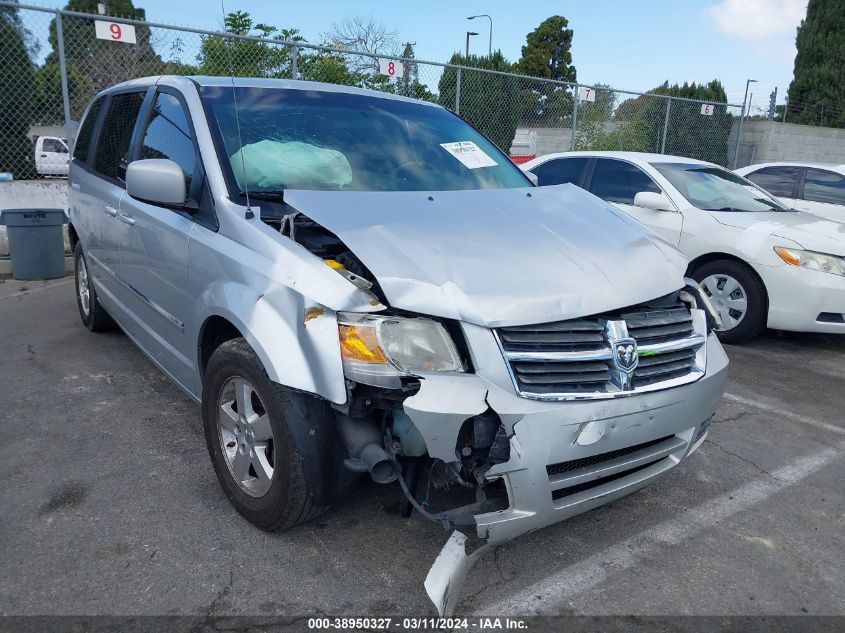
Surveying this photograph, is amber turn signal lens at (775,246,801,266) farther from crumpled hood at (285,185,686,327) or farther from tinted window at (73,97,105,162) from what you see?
tinted window at (73,97,105,162)

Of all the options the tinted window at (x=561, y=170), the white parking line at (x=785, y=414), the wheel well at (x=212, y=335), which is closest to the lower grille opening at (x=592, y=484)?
the wheel well at (x=212, y=335)

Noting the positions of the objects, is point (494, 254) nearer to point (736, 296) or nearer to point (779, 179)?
point (736, 296)

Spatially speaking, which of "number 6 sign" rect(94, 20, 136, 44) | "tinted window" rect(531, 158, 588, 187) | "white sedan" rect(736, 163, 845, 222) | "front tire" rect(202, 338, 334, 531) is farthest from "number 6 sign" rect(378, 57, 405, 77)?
"front tire" rect(202, 338, 334, 531)

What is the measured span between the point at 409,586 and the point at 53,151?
9.70 metres

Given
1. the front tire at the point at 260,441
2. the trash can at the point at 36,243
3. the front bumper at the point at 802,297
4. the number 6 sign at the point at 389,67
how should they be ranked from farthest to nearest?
the number 6 sign at the point at 389,67, the trash can at the point at 36,243, the front bumper at the point at 802,297, the front tire at the point at 260,441

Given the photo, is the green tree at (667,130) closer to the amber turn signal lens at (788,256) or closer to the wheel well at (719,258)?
the wheel well at (719,258)

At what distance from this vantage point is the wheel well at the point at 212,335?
9.16 ft

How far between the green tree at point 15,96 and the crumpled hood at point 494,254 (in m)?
7.34

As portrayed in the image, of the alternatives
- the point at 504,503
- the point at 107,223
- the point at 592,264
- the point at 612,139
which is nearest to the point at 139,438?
the point at 107,223

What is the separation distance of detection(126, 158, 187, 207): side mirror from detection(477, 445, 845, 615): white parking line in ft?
6.82

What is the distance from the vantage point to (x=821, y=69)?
29.3 metres

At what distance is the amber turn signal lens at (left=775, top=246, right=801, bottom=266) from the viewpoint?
531cm

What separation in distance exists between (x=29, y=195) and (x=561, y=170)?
6444 mm

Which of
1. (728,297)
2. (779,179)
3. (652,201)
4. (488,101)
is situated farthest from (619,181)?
(488,101)
